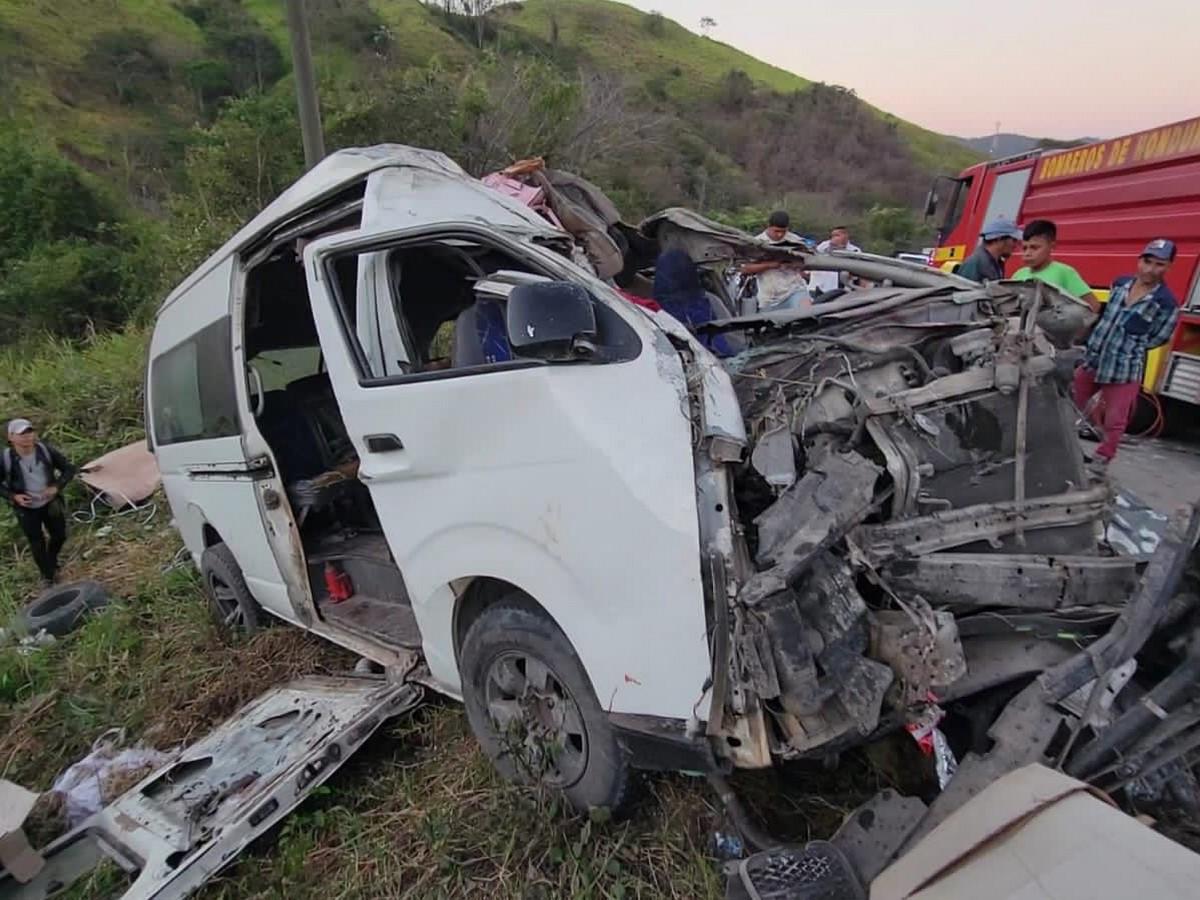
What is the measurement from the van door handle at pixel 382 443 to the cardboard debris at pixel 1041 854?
1.79 metres

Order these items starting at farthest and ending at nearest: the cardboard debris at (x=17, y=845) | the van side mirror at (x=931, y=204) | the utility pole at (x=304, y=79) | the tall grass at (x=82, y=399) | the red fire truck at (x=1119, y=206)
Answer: the van side mirror at (x=931, y=204) < the tall grass at (x=82, y=399) < the utility pole at (x=304, y=79) < the red fire truck at (x=1119, y=206) < the cardboard debris at (x=17, y=845)

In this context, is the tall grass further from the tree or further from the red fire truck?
the tree

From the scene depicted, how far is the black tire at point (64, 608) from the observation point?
465cm

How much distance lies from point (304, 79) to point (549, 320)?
278 inches

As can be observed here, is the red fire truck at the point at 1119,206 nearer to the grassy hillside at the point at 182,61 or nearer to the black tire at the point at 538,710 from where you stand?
the black tire at the point at 538,710

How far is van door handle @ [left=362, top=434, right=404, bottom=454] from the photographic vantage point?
242cm

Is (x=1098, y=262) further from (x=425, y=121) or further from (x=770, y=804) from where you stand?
(x=425, y=121)

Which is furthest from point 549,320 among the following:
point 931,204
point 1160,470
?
point 931,204

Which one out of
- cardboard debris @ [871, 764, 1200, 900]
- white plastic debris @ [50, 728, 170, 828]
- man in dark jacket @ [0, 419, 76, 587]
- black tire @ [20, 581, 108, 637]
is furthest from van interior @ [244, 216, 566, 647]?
man in dark jacket @ [0, 419, 76, 587]

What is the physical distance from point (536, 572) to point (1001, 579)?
130 cm

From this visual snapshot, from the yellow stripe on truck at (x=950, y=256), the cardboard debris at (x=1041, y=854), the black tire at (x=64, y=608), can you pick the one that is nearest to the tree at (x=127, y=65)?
the yellow stripe on truck at (x=950, y=256)

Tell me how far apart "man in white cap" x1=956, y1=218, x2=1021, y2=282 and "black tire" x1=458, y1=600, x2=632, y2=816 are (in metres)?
3.97

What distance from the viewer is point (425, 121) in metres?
11.5

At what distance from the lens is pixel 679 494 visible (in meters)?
1.84
